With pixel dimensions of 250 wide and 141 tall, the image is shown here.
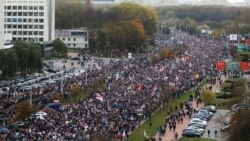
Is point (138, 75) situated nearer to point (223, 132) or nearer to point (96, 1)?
point (223, 132)

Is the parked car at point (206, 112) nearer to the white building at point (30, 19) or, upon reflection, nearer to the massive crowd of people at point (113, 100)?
the massive crowd of people at point (113, 100)

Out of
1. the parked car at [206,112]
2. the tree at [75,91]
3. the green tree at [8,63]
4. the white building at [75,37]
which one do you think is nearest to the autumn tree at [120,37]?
the white building at [75,37]

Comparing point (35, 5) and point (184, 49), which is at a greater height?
point (35, 5)

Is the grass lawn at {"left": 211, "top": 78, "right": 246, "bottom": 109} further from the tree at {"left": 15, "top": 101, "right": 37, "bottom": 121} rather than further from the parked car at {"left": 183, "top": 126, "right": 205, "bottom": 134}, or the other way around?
the tree at {"left": 15, "top": 101, "right": 37, "bottom": 121}

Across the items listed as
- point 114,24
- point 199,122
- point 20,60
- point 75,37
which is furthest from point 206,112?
point 75,37

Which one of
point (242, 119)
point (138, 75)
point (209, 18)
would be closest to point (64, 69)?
point (138, 75)

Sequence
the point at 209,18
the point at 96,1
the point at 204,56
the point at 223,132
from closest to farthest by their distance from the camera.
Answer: the point at 223,132
the point at 204,56
the point at 209,18
the point at 96,1
